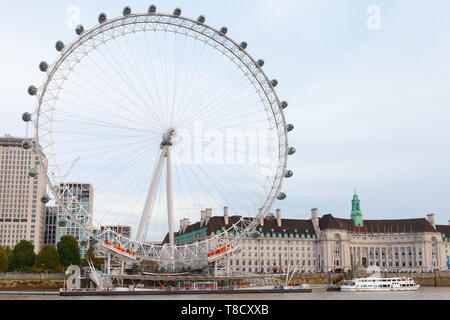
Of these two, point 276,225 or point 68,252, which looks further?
point 276,225

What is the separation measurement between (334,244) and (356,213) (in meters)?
20.6

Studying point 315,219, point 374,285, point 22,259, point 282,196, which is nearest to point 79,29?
point 282,196

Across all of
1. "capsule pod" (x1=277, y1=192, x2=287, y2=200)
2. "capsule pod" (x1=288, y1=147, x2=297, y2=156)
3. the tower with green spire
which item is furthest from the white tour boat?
the tower with green spire

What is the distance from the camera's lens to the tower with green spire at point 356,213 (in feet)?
535

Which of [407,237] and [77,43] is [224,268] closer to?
[77,43]

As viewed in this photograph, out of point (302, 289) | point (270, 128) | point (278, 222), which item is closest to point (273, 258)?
point (278, 222)

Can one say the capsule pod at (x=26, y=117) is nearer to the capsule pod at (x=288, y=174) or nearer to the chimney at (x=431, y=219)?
the capsule pod at (x=288, y=174)

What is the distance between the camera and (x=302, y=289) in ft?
265

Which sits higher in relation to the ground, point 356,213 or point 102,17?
point 102,17

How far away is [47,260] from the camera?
4375 inches

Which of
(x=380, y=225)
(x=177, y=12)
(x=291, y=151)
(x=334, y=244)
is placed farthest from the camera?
(x=380, y=225)

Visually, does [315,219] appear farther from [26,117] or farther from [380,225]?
[26,117]

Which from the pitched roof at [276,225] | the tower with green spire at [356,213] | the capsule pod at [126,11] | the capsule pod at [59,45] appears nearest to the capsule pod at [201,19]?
the capsule pod at [126,11]
